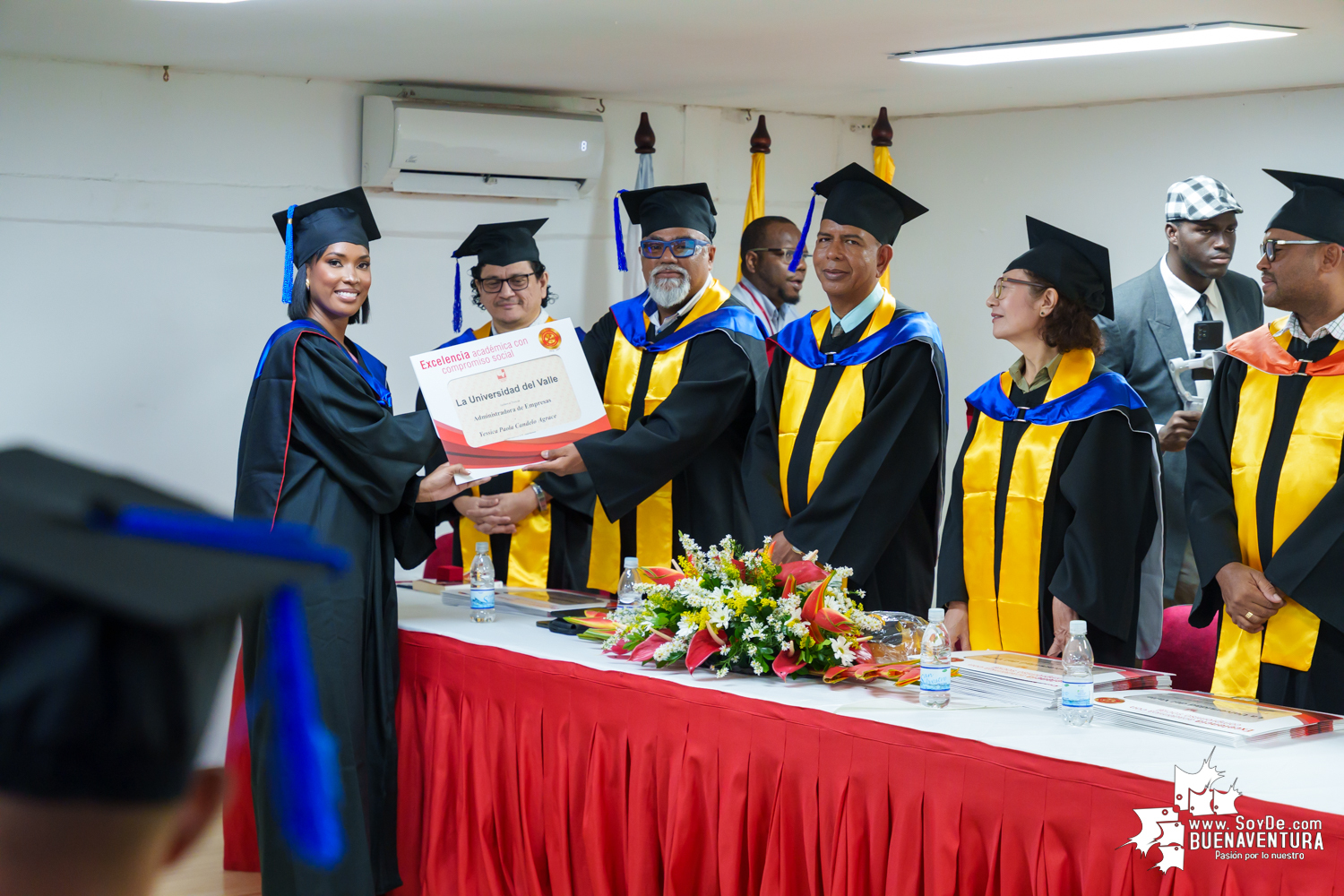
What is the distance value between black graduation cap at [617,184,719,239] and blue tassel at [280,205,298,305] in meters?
1.24

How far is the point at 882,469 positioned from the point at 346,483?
1.54 meters

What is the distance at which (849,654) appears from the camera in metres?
2.85

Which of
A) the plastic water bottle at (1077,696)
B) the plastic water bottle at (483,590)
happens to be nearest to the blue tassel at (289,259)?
the plastic water bottle at (483,590)

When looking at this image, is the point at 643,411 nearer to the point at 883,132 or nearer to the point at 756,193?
the point at 756,193

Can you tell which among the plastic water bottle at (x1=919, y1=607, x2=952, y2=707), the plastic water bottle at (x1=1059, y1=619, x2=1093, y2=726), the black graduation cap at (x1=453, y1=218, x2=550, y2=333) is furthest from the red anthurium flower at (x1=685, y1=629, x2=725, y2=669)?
the black graduation cap at (x1=453, y1=218, x2=550, y2=333)

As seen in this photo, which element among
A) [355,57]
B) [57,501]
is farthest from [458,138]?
[57,501]

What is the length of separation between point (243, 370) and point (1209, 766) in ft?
15.0

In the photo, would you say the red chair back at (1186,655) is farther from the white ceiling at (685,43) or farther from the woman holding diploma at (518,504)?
the white ceiling at (685,43)

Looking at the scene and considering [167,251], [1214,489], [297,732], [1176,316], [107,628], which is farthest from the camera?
[167,251]

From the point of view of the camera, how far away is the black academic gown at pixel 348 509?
349 cm

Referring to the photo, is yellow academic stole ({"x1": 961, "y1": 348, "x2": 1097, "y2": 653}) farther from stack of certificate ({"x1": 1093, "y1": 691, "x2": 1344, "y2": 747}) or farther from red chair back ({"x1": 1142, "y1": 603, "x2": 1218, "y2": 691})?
stack of certificate ({"x1": 1093, "y1": 691, "x2": 1344, "y2": 747})

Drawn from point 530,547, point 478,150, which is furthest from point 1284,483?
point 478,150

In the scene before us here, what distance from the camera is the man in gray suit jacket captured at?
488cm

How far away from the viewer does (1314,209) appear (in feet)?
10.4
